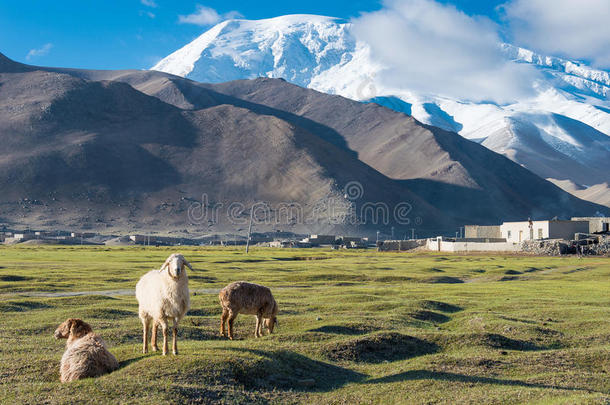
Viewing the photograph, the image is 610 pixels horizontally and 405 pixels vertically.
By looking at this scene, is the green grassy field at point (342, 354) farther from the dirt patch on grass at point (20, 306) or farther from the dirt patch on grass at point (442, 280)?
the dirt patch on grass at point (442, 280)

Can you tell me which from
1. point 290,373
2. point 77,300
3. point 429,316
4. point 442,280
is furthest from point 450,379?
point 442,280

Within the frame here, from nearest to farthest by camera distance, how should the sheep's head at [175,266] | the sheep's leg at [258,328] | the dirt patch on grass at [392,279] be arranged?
the sheep's head at [175,266]
the sheep's leg at [258,328]
the dirt patch on grass at [392,279]

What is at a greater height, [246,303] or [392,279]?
[246,303]

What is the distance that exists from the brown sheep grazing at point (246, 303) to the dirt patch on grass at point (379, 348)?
114 inches

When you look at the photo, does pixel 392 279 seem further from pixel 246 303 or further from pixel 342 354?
pixel 342 354

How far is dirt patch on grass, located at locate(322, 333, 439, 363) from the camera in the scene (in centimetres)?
2061

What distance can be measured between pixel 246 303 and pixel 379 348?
4626 mm

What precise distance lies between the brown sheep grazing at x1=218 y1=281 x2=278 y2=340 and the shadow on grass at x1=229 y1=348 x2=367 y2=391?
3561 mm

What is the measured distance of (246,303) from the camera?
22.5 m

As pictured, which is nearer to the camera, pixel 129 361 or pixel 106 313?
pixel 129 361

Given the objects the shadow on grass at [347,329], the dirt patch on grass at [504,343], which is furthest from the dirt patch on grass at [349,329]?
the dirt patch on grass at [504,343]

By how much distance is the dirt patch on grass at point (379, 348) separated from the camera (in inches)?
811

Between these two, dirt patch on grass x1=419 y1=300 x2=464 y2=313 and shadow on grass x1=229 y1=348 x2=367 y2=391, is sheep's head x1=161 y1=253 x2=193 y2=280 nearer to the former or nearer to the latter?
shadow on grass x1=229 y1=348 x2=367 y2=391

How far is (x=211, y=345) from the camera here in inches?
784
